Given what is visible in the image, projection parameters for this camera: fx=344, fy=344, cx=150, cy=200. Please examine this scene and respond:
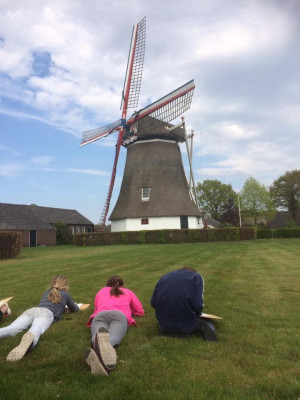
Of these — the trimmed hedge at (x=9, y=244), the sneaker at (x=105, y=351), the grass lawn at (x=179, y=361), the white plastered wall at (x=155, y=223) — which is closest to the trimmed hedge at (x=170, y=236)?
the white plastered wall at (x=155, y=223)

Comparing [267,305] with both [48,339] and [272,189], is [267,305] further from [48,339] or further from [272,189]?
[272,189]

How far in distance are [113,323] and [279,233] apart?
3901cm

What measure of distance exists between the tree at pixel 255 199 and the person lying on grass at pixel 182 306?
5915 centimetres

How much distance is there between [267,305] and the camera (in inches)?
297

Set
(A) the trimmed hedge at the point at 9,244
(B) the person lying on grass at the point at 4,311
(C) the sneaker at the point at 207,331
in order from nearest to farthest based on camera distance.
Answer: (C) the sneaker at the point at 207,331, (B) the person lying on grass at the point at 4,311, (A) the trimmed hedge at the point at 9,244

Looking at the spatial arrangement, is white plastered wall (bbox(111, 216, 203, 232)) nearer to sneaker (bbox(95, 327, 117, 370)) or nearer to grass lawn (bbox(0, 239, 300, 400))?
grass lawn (bbox(0, 239, 300, 400))

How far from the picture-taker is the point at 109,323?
5512 mm

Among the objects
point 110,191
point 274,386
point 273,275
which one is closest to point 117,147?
point 110,191

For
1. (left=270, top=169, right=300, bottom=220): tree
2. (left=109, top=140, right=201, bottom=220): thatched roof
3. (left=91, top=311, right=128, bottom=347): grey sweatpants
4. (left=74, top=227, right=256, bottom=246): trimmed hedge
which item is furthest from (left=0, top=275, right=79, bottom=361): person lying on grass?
(left=270, top=169, right=300, bottom=220): tree

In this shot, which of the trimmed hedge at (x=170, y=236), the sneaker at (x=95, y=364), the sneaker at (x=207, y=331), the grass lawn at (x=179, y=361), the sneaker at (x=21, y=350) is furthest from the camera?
the trimmed hedge at (x=170, y=236)

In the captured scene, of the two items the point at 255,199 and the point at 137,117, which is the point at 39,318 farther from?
the point at 255,199

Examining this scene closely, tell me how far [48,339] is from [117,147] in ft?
119

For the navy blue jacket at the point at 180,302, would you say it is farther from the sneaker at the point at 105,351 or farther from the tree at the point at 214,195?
the tree at the point at 214,195

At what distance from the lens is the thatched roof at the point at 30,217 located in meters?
42.5
